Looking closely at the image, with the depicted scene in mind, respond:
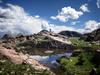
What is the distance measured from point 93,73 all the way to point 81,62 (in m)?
20.8

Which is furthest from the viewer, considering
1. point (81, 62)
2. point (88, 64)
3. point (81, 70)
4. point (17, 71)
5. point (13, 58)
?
point (81, 62)

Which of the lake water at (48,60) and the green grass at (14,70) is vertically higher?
the green grass at (14,70)

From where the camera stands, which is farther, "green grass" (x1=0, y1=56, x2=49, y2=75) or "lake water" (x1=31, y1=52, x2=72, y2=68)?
"lake water" (x1=31, y1=52, x2=72, y2=68)

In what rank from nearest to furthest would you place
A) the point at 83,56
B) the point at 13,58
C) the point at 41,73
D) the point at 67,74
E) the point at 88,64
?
the point at 41,73
the point at 13,58
the point at 67,74
the point at 88,64
the point at 83,56

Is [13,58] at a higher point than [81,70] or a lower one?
higher

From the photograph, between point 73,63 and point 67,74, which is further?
point 73,63

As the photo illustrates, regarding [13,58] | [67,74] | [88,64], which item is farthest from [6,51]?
[88,64]

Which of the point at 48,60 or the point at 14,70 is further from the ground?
the point at 14,70

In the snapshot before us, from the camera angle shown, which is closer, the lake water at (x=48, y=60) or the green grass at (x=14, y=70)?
the green grass at (x=14, y=70)

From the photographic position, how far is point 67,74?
6347cm

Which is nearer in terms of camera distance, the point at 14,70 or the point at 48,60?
the point at 14,70

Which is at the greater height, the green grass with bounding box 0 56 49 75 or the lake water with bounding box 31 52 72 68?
the green grass with bounding box 0 56 49 75

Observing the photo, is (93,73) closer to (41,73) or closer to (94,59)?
(94,59)

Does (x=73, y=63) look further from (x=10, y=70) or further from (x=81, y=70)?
(x=10, y=70)
